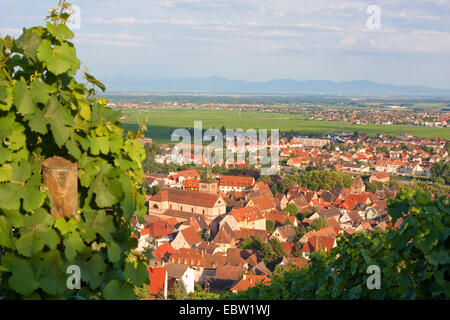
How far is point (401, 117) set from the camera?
79000 mm

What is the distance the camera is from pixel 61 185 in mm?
1269

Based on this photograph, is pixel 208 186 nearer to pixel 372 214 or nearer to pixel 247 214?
pixel 247 214

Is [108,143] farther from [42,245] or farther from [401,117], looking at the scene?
[401,117]

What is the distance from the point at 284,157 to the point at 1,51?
152 feet

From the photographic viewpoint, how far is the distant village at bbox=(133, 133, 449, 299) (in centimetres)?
1330

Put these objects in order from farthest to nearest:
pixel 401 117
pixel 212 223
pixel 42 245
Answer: pixel 401 117 < pixel 212 223 < pixel 42 245

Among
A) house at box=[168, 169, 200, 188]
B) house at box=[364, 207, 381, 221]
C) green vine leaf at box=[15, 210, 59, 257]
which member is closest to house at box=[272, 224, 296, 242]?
house at box=[364, 207, 381, 221]

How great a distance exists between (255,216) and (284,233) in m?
3.37

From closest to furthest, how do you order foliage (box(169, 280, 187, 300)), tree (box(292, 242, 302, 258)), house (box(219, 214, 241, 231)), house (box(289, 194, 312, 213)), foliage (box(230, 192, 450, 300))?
foliage (box(230, 192, 450, 300)) < foliage (box(169, 280, 187, 300)) < tree (box(292, 242, 302, 258)) < house (box(219, 214, 241, 231)) < house (box(289, 194, 312, 213))

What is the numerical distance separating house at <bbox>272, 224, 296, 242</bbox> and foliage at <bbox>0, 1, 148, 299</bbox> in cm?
1882

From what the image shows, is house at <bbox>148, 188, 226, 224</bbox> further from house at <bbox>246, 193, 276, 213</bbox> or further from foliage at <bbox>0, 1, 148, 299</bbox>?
foliage at <bbox>0, 1, 148, 299</bbox>

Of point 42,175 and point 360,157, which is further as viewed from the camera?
point 360,157

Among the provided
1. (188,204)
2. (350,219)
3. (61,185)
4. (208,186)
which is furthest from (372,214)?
(61,185)
